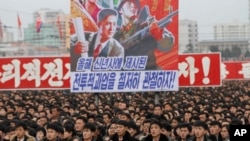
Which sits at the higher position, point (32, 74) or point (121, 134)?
point (32, 74)

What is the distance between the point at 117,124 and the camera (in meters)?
Answer: 9.07

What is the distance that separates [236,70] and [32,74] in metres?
13.6

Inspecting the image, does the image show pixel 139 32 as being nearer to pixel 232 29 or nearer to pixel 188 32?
pixel 188 32

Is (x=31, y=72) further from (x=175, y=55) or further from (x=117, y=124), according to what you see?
(x=117, y=124)

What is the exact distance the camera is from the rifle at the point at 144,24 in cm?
1549

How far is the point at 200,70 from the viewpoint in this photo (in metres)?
20.5

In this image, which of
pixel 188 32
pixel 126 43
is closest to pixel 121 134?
pixel 126 43

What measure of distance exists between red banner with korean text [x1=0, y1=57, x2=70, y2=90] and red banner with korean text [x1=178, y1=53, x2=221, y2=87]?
151 inches

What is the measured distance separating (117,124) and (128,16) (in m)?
6.86

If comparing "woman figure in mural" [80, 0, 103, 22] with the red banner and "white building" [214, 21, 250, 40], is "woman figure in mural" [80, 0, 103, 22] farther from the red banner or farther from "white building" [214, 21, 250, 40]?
"white building" [214, 21, 250, 40]

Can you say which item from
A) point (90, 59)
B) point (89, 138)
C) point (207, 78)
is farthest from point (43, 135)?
point (207, 78)

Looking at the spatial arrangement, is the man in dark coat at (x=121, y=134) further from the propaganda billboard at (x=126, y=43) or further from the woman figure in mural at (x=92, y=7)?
the woman figure in mural at (x=92, y=7)

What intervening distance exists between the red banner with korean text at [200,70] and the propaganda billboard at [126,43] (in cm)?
447

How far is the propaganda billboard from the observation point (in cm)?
1555
